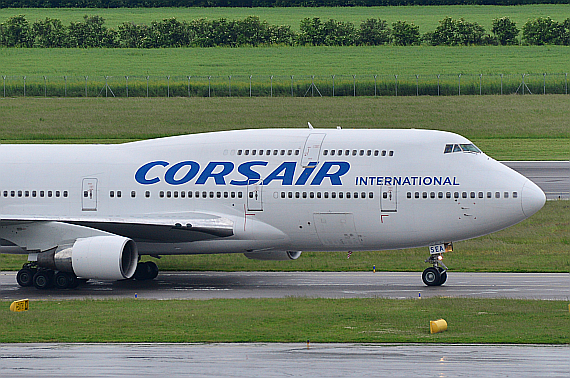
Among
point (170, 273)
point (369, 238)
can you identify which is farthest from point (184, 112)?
point (369, 238)

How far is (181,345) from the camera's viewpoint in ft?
78.5

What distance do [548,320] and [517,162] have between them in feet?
156

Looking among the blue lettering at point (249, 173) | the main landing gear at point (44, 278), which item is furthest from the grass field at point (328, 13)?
the main landing gear at point (44, 278)

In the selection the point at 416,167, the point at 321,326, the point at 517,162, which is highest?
the point at 416,167

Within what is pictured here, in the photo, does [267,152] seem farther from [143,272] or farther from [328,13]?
[328,13]

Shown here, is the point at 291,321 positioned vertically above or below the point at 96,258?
above

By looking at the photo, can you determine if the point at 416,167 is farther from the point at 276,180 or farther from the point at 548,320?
the point at 548,320

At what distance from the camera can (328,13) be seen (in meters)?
163

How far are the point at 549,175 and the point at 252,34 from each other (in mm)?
83633

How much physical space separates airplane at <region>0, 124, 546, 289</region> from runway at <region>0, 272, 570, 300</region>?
36.0 inches

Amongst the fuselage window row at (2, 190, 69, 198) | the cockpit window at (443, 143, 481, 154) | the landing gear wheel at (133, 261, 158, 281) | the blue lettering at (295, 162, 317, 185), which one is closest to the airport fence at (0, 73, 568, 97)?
the landing gear wheel at (133, 261, 158, 281)

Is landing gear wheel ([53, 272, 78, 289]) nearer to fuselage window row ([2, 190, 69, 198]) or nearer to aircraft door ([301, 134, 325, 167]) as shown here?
fuselage window row ([2, 190, 69, 198])

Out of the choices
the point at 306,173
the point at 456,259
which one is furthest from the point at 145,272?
the point at 456,259

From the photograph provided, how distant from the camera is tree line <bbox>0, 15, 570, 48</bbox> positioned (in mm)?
141750
